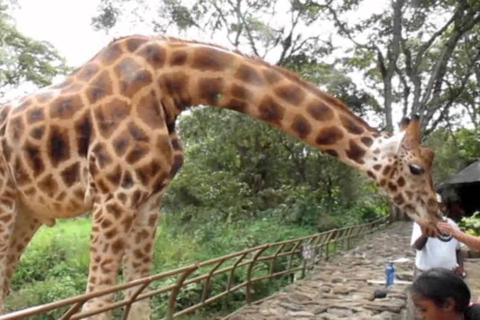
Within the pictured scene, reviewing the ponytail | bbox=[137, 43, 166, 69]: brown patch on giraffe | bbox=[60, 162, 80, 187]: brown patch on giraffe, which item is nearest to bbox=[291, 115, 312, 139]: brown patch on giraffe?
bbox=[137, 43, 166, 69]: brown patch on giraffe

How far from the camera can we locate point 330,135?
14.9 ft

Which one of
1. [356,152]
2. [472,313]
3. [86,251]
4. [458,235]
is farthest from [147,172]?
[86,251]

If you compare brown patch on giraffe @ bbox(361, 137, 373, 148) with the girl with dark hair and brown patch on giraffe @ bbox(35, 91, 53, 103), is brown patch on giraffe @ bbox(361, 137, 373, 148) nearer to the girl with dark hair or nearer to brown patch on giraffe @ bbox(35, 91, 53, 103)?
the girl with dark hair

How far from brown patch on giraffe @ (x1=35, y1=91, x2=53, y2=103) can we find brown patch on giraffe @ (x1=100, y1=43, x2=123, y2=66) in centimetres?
45

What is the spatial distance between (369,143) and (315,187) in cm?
1640

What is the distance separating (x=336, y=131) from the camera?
4539mm

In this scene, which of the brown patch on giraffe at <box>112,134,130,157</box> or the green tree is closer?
the brown patch on giraffe at <box>112,134,130,157</box>

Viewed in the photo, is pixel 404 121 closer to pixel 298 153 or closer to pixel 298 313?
Result: pixel 298 313

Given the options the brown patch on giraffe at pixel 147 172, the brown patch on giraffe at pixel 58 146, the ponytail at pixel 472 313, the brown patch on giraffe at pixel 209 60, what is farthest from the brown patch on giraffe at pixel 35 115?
the ponytail at pixel 472 313

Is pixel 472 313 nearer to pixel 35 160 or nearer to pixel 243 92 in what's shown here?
pixel 243 92

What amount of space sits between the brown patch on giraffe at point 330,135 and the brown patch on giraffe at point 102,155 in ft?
4.82

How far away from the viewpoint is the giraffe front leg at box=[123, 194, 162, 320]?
15.3 feet

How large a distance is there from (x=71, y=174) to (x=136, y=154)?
1.72 feet

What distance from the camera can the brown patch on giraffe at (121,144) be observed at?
4.21 meters
